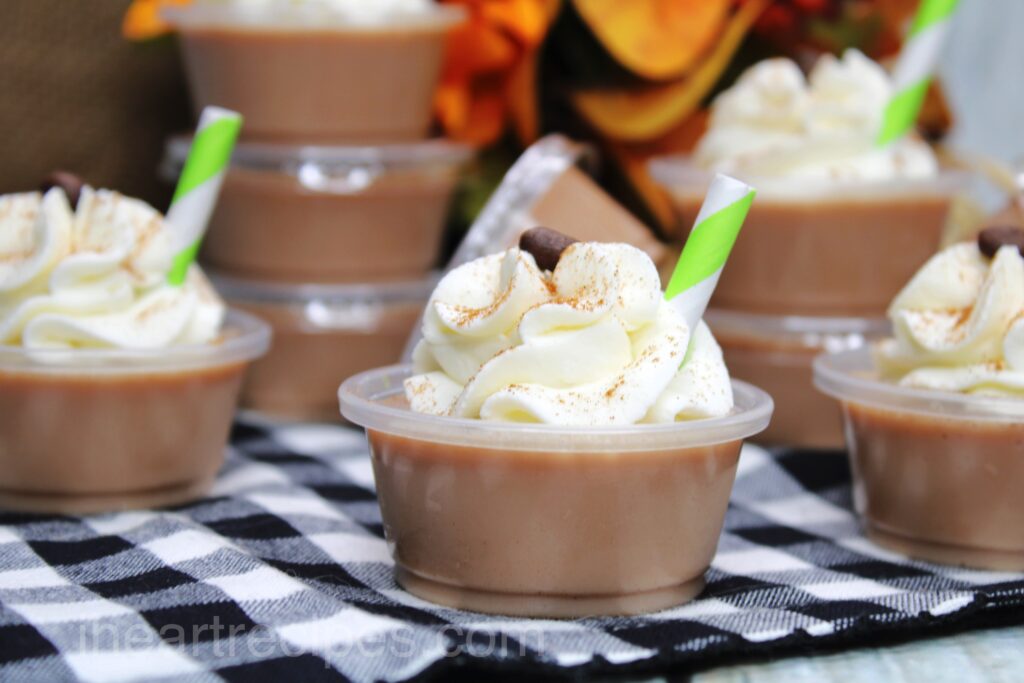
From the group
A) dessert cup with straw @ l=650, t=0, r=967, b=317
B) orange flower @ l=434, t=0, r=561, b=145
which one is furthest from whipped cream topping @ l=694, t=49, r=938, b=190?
orange flower @ l=434, t=0, r=561, b=145

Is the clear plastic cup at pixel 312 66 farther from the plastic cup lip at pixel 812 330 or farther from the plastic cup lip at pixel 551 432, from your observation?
the plastic cup lip at pixel 551 432

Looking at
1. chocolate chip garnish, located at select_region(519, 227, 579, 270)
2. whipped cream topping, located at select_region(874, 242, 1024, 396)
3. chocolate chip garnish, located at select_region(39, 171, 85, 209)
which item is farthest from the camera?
chocolate chip garnish, located at select_region(39, 171, 85, 209)

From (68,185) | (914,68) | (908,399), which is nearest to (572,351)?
(908,399)

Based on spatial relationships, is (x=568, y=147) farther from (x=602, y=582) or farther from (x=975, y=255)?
(x=602, y=582)

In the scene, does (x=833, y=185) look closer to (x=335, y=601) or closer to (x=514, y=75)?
(x=514, y=75)

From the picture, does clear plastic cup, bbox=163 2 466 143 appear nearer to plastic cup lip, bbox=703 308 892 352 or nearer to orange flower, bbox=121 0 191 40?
orange flower, bbox=121 0 191 40

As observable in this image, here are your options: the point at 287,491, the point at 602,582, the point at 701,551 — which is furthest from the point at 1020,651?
the point at 287,491
